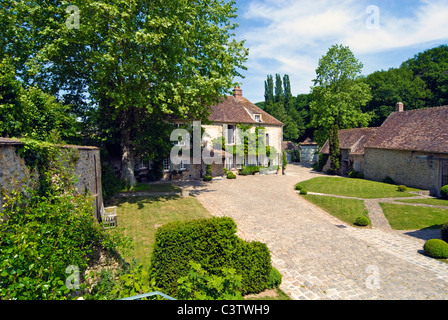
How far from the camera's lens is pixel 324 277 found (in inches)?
332

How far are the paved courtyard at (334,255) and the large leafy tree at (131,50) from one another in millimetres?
8764

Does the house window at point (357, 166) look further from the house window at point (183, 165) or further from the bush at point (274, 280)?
the bush at point (274, 280)

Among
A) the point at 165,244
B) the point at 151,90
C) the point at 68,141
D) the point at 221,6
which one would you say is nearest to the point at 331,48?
the point at 221,6

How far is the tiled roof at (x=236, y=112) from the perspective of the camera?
31.9 meters

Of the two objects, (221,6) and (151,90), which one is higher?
(221,6)

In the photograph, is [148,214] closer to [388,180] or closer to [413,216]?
[413,216]

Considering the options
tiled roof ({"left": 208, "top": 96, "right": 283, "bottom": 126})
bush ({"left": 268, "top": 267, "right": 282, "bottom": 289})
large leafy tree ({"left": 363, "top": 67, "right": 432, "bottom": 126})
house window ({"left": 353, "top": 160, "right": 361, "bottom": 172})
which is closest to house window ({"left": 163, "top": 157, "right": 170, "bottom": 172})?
tiled roof ({"left": 208, "top": 96, "right": 283, "bottom": 126})

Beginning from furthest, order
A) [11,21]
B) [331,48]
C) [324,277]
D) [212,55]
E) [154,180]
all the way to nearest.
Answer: [331,48] → [154,180] → [212,55] → [11,21] → [324,277]

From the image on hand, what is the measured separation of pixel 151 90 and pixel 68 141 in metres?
6.13

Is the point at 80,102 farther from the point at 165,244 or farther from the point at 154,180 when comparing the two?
the point at 165,244

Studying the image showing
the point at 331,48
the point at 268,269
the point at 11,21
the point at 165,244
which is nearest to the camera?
the point at 165,244

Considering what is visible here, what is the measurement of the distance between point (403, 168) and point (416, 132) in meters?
3.93

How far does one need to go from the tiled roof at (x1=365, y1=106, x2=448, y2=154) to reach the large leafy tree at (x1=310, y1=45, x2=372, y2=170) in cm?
797

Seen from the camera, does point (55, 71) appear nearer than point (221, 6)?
Yes
